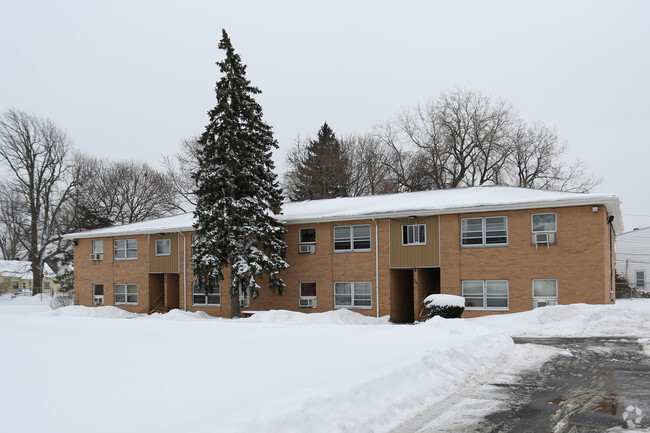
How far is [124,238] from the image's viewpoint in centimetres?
3622

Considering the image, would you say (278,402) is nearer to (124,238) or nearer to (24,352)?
(24,352)

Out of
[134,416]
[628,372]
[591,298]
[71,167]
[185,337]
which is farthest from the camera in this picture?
[71,167]

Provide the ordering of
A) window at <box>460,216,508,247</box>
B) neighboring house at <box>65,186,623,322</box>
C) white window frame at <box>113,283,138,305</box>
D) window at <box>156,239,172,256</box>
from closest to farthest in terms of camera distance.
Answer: neighboring house at <box>65,186,623,322</box>
window at <box>460,216,508,247</box>
window at <box>156,239,172,256</box>
white window frame at <box>113,283,138,305</box>

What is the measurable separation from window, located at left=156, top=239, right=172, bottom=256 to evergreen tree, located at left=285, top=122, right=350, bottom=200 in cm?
1930

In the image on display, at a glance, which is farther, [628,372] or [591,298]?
[591,298]

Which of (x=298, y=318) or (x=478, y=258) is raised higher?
(x=478, y=258)

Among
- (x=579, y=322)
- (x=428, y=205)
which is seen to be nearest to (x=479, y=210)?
(x=428, y=205)

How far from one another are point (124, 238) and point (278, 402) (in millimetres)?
31772

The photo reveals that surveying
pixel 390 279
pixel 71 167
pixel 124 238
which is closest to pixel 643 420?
pixel 390 279

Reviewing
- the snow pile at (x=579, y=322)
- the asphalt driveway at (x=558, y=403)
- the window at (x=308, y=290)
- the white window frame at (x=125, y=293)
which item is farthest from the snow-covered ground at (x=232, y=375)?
the white window frame at (x=125, y=293)

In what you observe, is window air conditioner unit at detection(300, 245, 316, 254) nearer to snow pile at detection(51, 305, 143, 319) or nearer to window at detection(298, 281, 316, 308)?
window at detection(298, 281, 316, 308)

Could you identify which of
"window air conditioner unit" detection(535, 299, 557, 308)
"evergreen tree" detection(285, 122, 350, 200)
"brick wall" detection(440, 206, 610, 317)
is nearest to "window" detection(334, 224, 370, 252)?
"brick wall" detection(440, 206, 610, 317)

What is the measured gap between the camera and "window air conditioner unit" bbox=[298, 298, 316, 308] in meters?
28.8

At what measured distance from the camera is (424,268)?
1065 inches
